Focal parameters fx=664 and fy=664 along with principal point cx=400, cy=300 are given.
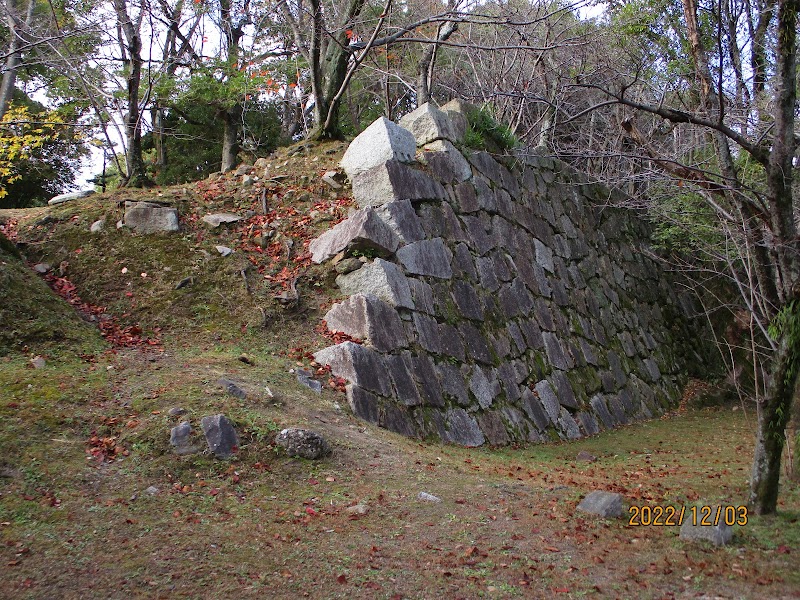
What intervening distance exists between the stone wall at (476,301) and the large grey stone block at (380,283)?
0.01 meters

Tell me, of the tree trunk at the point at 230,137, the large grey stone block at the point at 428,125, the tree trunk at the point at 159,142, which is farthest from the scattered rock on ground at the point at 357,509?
the tree trunk at the point at 159,142

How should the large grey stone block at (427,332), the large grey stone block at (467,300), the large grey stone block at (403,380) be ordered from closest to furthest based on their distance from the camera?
1. the large grey stone block at (403,380)
2. the large grey stone block at (427,332)
3. the large grey stone block at (467,300)

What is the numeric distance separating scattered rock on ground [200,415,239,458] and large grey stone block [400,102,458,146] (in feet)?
17.9

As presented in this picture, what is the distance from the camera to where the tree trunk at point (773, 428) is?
3662 mm

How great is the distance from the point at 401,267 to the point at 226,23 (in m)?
6.70

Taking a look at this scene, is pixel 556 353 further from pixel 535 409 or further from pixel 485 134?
pixel 485 134

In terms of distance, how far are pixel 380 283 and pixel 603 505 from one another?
3327 mm

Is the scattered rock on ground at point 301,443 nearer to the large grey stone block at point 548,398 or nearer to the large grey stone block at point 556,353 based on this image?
the large grey stone block at point 548,398

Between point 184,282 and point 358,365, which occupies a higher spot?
point 184,282

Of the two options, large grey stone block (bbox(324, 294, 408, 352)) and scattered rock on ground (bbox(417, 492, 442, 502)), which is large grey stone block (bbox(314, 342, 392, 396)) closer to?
large grey stone block (bbox(324, 294, 408, 352))

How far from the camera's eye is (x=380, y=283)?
6652 mm

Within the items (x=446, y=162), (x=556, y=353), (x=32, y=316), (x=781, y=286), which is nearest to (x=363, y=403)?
(x=32, y=316)

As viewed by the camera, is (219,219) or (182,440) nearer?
(182,440)
